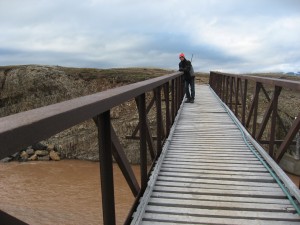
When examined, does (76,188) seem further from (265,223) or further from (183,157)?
(265,223)

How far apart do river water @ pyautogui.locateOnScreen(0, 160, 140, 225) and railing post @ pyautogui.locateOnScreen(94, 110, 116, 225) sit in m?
10.9

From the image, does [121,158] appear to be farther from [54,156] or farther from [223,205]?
[54,156]

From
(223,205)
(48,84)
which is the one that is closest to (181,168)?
(223,205)

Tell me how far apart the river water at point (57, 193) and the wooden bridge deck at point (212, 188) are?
337 inches

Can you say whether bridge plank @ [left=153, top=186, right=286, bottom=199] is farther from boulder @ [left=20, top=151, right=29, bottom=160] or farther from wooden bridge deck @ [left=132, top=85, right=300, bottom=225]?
boulder @ [left=20, top=151, right=29, bottom=160]

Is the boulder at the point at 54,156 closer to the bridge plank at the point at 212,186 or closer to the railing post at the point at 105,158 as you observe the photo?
the bridge plank at the point at 212,186

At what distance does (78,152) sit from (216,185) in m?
20.9

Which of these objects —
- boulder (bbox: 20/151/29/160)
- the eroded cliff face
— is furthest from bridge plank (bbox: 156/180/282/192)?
the eroded cliff face

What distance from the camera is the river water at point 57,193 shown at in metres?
14.9

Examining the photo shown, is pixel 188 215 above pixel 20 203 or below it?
above

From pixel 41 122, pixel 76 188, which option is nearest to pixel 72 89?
pixel 76 188

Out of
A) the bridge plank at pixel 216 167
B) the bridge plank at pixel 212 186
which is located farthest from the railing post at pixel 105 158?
the bridge plank at pixel 216 167

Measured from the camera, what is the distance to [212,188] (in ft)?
14.7

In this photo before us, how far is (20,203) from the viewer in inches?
661
